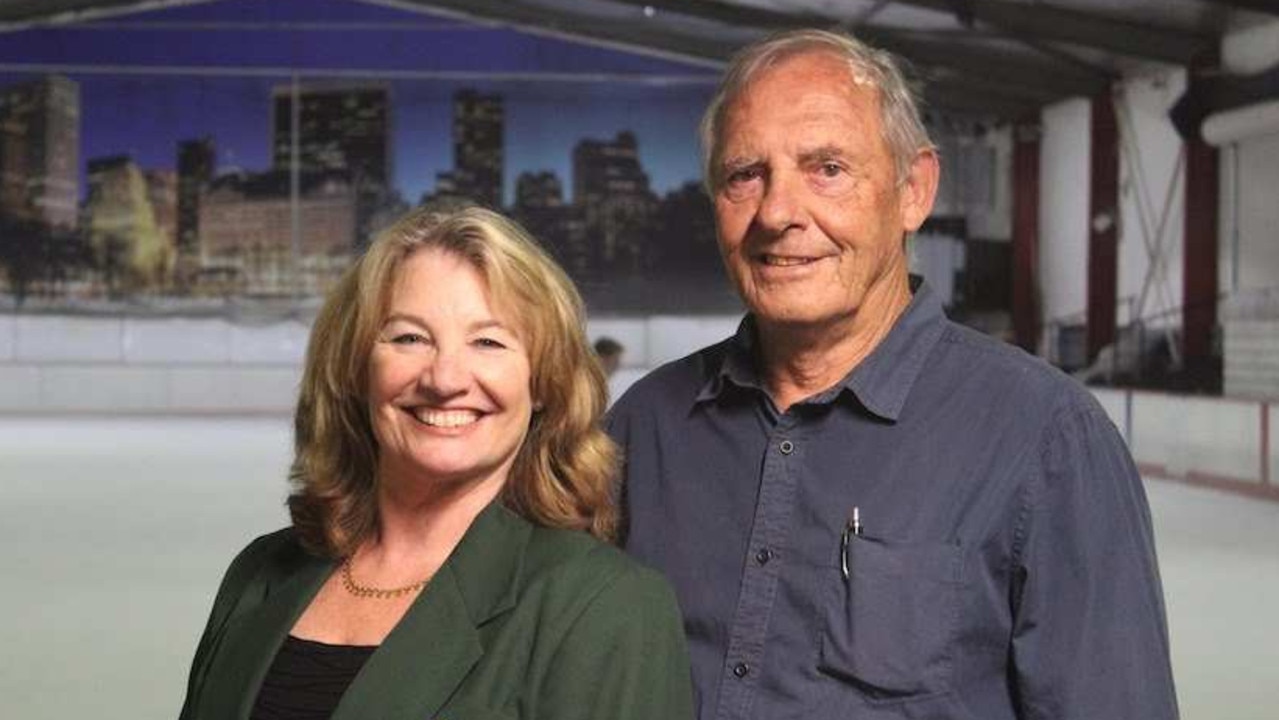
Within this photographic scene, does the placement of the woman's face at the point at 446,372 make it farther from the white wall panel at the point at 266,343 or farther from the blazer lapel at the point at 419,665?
the white wall panel at the point at 266,343

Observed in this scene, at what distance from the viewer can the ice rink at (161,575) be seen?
5855mm

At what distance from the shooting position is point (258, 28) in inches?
1041

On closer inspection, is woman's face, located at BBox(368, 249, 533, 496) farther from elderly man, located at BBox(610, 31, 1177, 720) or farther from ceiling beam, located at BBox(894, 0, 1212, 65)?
ceiling beam, located at BBox(894, 0, 1212, 65)

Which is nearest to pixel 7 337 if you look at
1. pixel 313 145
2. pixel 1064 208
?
pixel 313 145

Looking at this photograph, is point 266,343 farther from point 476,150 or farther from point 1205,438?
point 1205,438

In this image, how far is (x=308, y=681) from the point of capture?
6.59ft

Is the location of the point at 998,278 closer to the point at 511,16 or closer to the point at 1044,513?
the point at 511,16

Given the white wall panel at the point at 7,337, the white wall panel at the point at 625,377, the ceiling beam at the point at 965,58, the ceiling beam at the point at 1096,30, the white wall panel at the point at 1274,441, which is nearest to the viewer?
the white wall panel at the point at 1274,441

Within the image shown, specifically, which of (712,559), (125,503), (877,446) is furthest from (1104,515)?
(125,503)

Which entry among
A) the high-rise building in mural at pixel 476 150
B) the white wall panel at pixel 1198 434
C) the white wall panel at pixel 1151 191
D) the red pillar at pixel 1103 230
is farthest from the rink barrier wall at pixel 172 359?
the white wall panel at pixel 1198 434

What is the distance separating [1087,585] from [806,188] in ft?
2.00

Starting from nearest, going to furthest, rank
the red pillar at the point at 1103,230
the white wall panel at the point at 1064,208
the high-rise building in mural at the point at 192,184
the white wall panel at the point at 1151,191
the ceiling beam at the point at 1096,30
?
the ceiling beam at the point at 1096,30 → the white wall panel at the point at 1151,191 → the red pillar at the point at 1103,230 → the white wall panel at the point at 1064,208 → the high-rise building in mural at the point at 192,184

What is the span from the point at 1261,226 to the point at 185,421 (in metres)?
13.4

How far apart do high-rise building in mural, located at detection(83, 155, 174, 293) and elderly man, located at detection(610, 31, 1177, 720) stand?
25.0 m
